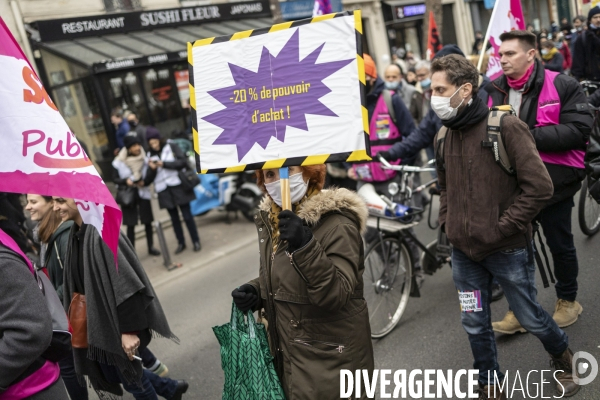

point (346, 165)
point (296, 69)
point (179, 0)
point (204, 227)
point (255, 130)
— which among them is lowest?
point (204, 227)

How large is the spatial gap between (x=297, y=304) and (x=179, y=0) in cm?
1526

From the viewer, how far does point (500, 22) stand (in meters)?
5.55

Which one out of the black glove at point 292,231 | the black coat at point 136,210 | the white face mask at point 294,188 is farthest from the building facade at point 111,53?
the black glove at point 292,231

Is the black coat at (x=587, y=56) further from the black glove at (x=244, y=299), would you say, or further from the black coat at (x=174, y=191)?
the black glove at (x=244, y=299)

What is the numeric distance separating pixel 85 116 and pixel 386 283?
1135 centimetres

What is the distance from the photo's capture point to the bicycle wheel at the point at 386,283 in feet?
15.4

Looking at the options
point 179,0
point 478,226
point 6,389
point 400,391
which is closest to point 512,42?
point 478,226

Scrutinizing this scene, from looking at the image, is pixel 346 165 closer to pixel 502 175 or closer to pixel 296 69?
pixel 502 175

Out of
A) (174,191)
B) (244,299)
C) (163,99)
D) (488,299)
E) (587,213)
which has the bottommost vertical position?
(587,213)

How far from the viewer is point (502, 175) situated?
3135 millimetres

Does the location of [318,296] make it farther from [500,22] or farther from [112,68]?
[112,68]

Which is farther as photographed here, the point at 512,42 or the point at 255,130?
the point at 512,42

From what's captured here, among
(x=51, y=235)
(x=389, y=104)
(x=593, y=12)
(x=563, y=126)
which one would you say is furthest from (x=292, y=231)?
(x=593, y=12)

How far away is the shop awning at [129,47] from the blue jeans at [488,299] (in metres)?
11.5
